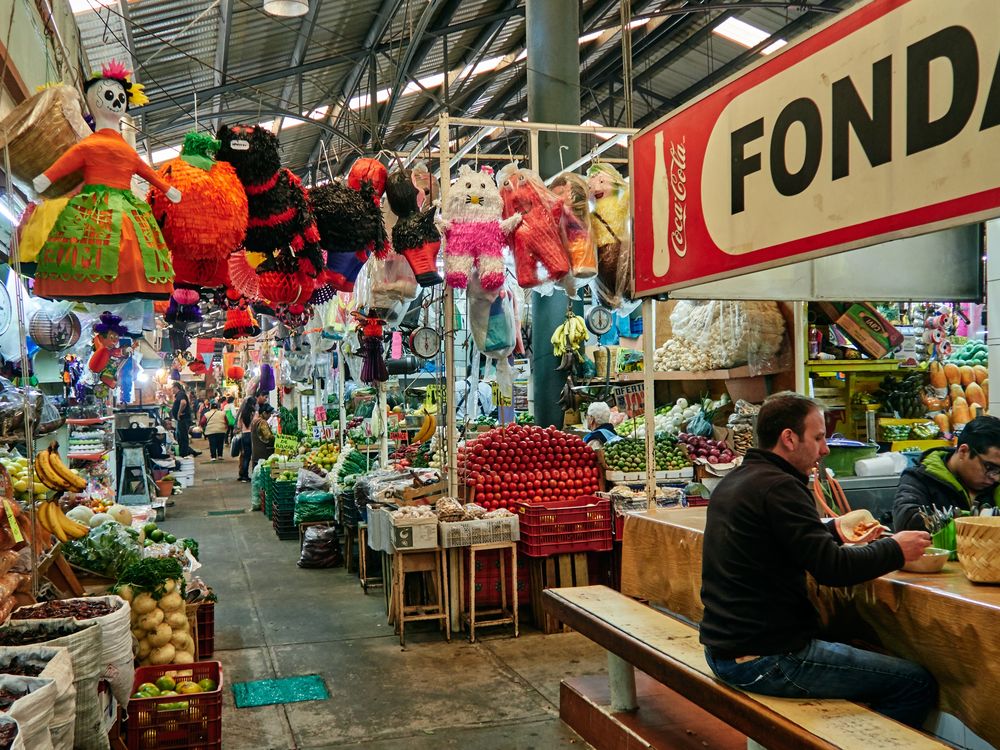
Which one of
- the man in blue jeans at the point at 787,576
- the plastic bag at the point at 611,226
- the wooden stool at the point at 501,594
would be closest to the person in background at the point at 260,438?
the wooden stool at the point at 501,594

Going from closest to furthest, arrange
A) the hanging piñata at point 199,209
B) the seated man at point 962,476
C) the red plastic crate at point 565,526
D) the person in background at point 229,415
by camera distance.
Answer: the seated man at point 962,476 → the hanging piñata at point 199,209 → the red plastic crate at point 565,526 → the person in background at point 229,415

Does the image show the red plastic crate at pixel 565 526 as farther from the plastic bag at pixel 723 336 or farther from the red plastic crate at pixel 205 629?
the red plastic crate at pixel 205 629

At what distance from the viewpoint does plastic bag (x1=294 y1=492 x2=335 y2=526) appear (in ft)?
31.2

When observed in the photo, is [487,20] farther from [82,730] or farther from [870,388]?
[82,730]

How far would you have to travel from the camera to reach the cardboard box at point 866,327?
591 centimetres

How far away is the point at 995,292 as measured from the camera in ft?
17.0

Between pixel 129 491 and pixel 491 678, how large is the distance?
9360 mm

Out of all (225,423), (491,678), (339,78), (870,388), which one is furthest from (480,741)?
(225,423)

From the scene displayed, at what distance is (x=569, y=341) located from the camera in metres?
9.50

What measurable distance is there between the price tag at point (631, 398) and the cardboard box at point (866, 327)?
2.60 meters

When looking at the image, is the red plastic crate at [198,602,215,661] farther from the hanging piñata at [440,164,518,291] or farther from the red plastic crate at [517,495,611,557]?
the hanging piñata at [440,164,518,291]

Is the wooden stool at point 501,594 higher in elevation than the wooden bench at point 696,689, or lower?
lower

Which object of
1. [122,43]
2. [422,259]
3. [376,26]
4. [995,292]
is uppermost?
[376,26]

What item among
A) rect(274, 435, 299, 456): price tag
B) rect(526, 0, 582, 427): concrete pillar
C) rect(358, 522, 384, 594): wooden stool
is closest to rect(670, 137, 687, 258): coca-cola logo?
rect(358, 522, 384, 594): wooden stool
